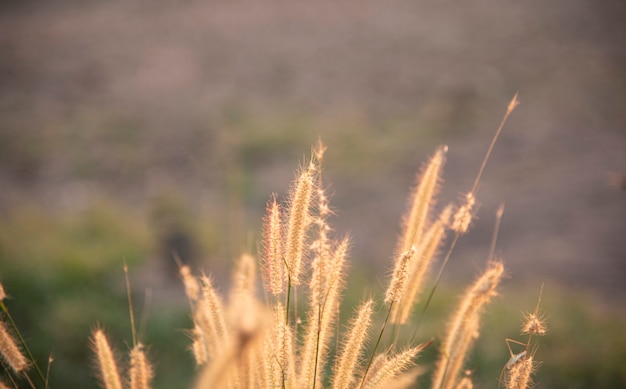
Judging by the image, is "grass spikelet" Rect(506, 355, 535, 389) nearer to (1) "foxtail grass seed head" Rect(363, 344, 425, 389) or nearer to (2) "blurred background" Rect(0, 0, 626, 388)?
(1) "foxtail grass seed head" Rect(363, 344, 425, 389)

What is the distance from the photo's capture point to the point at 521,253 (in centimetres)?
455

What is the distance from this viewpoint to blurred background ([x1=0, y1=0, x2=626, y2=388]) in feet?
11.5

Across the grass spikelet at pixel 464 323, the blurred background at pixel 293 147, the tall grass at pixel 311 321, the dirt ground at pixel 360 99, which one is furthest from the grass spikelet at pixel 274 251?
the dirt ground at pixel 360 99

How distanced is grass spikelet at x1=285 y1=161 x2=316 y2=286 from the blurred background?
50.0 inches

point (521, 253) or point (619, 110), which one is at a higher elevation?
point (619, 110)

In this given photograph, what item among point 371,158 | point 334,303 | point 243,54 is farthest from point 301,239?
point 243,54

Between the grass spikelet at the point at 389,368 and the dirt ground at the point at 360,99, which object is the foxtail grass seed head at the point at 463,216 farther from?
the dirt ground at the point at 360,99

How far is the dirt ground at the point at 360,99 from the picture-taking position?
5.13m

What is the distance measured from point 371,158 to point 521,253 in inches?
80.3

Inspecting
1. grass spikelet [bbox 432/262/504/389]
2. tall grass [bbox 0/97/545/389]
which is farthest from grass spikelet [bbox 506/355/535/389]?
grass spikelet [bbox 432/262/504/389]

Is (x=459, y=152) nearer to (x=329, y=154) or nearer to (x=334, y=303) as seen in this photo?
(x=329, y=154)

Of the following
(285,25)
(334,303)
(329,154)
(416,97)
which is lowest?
(334,303)

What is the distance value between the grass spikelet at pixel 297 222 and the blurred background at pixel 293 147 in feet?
4.17

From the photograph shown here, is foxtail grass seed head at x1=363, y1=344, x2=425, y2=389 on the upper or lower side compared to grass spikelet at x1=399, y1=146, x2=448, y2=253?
lower
